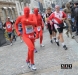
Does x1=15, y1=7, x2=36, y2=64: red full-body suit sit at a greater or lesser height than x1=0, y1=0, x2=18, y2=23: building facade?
lesser

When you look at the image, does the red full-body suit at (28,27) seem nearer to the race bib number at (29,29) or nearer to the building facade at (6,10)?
the race bib number at (29,29)

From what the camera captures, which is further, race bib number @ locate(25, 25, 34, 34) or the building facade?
the building facade

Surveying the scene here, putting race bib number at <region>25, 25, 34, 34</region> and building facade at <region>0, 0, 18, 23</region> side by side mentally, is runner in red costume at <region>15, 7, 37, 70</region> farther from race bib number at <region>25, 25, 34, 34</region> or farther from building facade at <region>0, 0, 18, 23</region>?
building facade at <region>0, 0, 18, 23</region>

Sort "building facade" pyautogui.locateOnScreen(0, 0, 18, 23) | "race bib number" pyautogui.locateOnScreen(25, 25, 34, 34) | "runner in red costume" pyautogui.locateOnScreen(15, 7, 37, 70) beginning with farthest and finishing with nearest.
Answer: "building facade" pyautogui.locateOnScreen(0, 0, 18, 23) → "race bib number" pyautogui.locateOnScreen(25, 25, 34, 34) → "runner in red costume" pyautogui.locateOnScreen(15, 7, 37, 70)

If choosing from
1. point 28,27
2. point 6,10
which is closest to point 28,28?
point 28,27

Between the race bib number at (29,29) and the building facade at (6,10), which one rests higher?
the building facade at (6,10)

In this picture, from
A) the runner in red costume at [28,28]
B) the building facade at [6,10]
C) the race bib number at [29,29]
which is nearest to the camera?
the runner in red costume at [28,28]

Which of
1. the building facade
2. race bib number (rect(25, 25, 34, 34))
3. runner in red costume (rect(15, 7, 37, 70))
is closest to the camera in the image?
runner in red costume (rect(15, 7, 37, 70))

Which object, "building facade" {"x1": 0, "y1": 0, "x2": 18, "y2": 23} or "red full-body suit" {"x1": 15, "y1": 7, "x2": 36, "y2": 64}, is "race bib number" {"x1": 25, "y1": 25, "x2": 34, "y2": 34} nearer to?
"red full-body suit" {"x1": 15, "y1": 7, "x2": 36, "y2": 64}

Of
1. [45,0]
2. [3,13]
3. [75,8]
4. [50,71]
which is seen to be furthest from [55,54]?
[45,0]

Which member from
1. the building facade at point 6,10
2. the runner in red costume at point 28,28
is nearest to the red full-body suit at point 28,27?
the runner in red costume at point 28,28

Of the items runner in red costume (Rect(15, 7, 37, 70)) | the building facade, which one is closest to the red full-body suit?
runner in red costume (Rect(15, 7, 37, 70))

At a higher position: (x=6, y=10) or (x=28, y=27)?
(x=6, y=10)

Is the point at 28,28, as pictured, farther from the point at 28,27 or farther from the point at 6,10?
the point at 6,10
